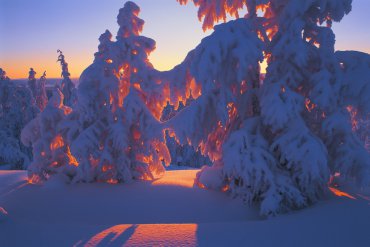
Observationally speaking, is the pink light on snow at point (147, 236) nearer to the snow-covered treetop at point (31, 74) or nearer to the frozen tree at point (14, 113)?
the frozen tree at point (14, 113)

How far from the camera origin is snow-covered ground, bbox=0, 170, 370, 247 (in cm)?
546

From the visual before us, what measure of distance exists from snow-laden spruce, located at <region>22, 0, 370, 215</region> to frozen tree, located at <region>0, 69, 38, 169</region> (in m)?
23.3

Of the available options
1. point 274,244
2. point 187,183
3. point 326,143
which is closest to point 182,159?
point 187,183

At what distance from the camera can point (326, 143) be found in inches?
335

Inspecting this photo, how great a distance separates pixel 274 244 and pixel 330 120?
4.11 metres

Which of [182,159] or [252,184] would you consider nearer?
[252,184]

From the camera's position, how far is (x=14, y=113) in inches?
1260

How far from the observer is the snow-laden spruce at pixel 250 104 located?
7.55 metres

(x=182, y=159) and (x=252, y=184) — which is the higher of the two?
(x=252, y=184)

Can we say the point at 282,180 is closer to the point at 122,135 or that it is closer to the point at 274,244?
the point at 274,244

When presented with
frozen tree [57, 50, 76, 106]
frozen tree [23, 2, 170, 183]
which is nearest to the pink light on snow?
frozen tree [23, 2, 170, 183]

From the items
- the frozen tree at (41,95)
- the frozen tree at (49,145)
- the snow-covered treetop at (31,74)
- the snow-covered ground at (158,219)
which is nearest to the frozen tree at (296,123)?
the snow-covered ground at (158,219)

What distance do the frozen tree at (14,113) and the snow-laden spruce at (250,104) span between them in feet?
76.4

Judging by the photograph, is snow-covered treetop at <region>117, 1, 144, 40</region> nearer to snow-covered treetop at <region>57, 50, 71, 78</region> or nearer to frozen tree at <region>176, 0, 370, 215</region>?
frozen tree at <region>176, 0, 370, 215</region>
